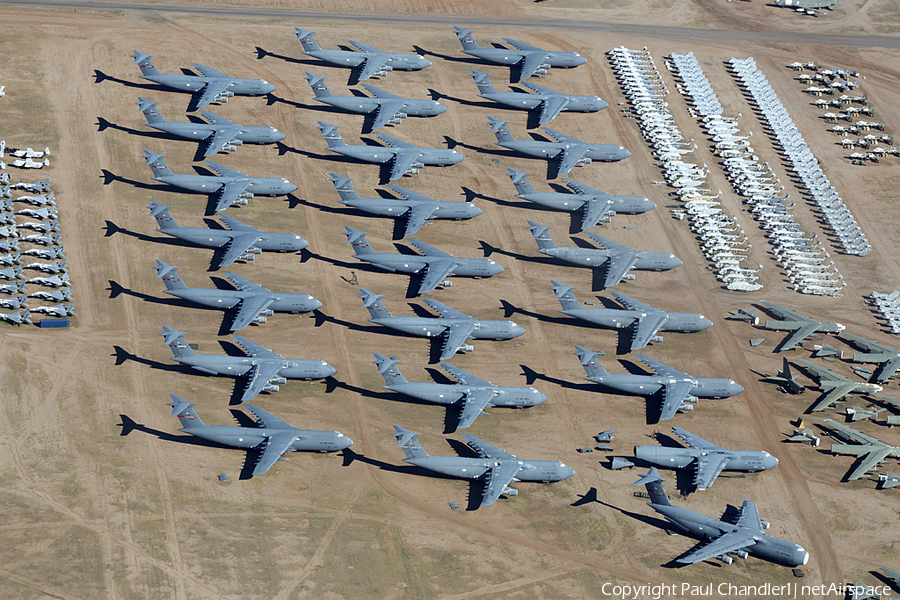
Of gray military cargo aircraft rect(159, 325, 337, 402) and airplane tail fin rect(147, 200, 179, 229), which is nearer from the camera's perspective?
gray military cargo aircraft rect(159, 325, 337, 402)

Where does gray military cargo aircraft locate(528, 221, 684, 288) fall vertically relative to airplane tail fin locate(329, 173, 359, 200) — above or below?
below

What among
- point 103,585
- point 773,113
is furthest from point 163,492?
point 773,113

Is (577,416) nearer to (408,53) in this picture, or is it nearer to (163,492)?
(163,492)

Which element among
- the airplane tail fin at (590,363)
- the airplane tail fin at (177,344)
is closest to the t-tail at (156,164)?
the airplane tail fin at (177,344)

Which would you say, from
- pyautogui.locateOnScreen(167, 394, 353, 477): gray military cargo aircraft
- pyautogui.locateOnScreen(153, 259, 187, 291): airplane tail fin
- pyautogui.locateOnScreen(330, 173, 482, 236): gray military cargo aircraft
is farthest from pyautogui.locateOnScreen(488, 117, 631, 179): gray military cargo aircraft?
pyautogui.locateOnScreen(167, 394, 353, 477): gray military cargo aircraft

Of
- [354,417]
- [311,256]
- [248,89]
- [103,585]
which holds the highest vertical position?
[248,89]

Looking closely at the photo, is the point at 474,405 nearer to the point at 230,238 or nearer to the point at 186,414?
the point at 186,414

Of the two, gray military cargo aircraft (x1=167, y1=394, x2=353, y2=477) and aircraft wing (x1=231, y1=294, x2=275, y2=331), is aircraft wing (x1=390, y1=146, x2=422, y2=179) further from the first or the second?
gray military cargo aircraft (x1=167, y1=394, x2=353, y2=477)

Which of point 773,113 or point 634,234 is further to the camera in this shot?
point 773,113

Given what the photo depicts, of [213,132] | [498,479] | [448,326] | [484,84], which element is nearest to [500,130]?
[484,84]
